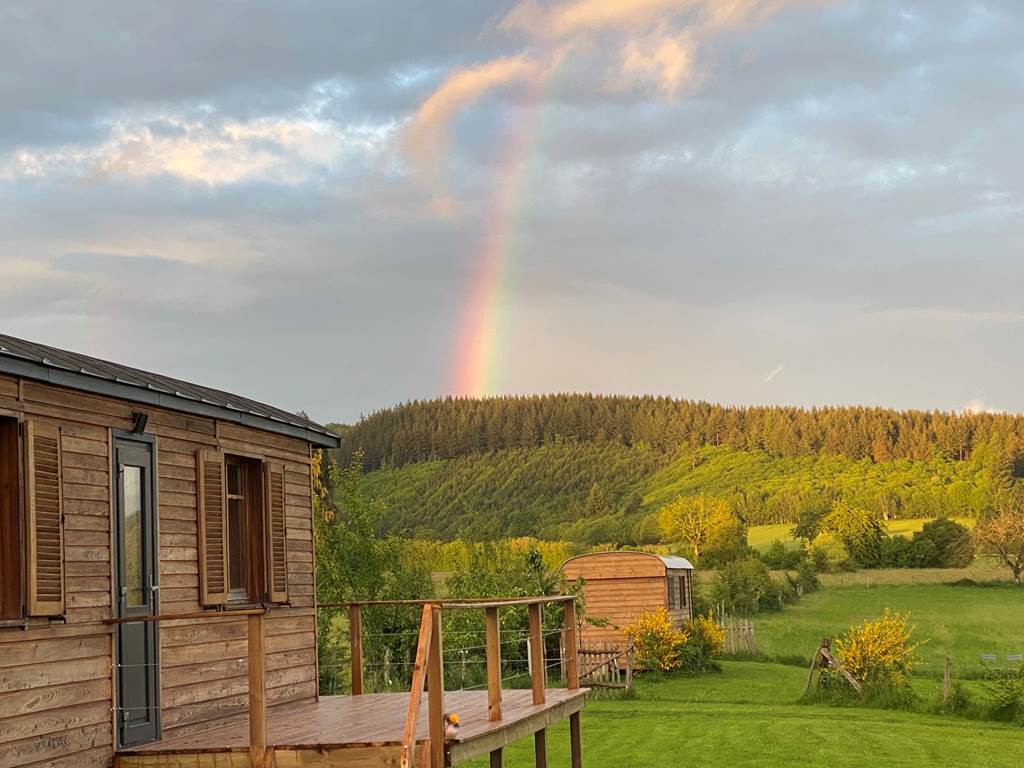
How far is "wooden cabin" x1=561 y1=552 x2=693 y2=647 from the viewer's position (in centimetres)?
3500

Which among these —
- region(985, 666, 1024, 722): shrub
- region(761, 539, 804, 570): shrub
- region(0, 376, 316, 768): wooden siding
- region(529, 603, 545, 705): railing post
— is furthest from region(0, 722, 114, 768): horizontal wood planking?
region(761, 539, 804, 570): shrub

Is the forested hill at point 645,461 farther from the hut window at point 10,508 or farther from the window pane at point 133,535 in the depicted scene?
the hut window at point 10,508

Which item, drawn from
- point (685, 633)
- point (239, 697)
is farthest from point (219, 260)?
point (239, 697)

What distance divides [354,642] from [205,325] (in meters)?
29.2

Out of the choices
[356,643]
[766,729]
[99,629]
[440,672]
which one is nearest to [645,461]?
[766,729]

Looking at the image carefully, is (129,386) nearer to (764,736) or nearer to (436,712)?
(436,712)

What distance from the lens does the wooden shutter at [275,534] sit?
12.1 meters

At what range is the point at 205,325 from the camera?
41.1 m

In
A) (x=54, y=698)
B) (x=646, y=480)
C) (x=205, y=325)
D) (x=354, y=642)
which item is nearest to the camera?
(x=54, y=698)

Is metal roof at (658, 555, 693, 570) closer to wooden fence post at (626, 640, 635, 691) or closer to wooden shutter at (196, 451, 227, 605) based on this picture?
wooden fence post at (626, 640, 635, 691)

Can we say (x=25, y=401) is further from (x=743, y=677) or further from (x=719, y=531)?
(x=719, y=531)

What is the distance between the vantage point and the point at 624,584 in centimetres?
3550

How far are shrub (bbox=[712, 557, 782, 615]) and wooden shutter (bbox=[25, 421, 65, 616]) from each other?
40050mm

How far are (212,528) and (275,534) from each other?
1315mm
